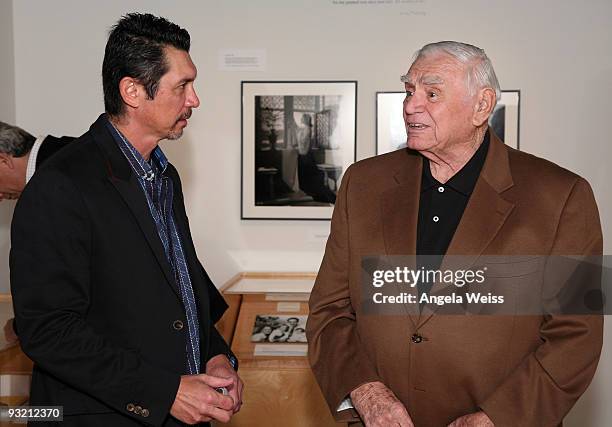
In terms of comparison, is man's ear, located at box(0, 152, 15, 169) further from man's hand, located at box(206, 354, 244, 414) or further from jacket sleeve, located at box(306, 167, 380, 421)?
jacket sleeve, located at box(306, 167, 380, 421)

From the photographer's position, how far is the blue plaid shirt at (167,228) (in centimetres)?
198

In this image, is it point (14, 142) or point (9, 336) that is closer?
point (9, 336)

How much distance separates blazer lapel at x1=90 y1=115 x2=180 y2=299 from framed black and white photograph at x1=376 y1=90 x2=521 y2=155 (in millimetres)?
2397

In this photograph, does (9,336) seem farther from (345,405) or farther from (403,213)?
(403,213)

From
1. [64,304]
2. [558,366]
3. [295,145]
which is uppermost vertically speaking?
[295,145]

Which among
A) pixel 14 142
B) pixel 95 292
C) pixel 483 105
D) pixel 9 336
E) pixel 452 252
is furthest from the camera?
pixel 14 142

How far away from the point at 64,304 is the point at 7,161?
171 cm

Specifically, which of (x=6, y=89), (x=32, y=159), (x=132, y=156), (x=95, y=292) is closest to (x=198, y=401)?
(x=95, y=292)

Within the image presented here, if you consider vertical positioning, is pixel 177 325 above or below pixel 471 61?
below

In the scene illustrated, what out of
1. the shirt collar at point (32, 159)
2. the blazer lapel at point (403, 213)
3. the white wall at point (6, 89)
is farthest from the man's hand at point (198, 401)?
the white wall at point (6, 89)

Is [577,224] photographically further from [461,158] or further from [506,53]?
[506,53]

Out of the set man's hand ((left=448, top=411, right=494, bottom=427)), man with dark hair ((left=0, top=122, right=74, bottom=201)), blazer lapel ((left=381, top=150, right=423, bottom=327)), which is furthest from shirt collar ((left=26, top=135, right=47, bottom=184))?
man's hand ((left=448, top=411, right=494, bottom=427))

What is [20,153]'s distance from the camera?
319 centimetres

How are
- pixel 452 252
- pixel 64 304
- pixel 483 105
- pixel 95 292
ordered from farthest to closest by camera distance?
1. pixel 483 105
2. pixel 452 252
3. pixel 95 292
4. pixel 64 304
